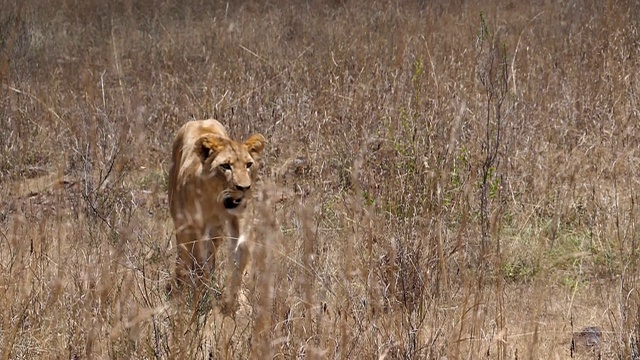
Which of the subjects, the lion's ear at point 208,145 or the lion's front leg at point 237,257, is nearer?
the lion's front leg at point 237,257

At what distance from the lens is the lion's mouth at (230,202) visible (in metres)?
4.56

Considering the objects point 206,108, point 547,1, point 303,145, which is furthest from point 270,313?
point 547,1

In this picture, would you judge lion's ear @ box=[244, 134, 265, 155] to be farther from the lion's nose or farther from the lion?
the lion's nose

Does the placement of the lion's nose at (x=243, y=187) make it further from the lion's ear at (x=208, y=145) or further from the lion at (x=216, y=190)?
the lion's ear at (x=208, y=145)

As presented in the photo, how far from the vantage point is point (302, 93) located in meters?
6.69

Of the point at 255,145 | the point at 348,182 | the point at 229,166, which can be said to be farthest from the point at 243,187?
the point at 348,182

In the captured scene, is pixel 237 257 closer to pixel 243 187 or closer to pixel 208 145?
pixel 243 187

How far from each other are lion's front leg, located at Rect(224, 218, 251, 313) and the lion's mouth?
106 millimetres

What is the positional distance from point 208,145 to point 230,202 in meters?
0.31

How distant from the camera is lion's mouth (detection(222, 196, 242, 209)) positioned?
15.0 feet

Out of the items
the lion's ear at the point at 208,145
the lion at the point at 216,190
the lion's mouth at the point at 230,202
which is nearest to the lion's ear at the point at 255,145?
the lion at the point at 216,190

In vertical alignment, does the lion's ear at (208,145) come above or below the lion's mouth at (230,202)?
above

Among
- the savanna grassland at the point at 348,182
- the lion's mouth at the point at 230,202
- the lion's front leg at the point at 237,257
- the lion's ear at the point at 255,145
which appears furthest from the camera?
the lion's ear at the point at 255,145

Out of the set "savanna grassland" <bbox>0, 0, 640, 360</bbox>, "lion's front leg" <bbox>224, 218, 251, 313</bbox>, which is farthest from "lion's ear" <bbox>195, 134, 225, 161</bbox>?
"lion's front leg" <bbox>224, 218, 251, 313</bbox>
